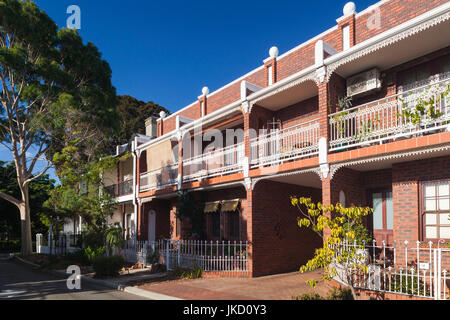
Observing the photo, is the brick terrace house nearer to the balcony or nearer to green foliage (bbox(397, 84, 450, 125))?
green foliage (bbox(397, 84, 450, 125))

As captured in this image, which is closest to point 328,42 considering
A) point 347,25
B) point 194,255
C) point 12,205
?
point 347,25

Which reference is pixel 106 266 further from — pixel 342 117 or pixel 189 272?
pixel 342 117

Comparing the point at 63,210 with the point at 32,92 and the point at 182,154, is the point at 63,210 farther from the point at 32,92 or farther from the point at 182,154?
the point at 182,154

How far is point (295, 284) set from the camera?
1045cm

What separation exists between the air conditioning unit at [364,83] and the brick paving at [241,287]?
539cm

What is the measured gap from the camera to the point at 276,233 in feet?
43.1

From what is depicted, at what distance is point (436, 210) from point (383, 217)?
1.79m

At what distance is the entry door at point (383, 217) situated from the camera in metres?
10.7

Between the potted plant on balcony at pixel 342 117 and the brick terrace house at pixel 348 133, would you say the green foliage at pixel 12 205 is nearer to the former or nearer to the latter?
the brick terrace house at pixel 348 133

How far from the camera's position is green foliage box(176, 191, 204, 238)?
1605 cm

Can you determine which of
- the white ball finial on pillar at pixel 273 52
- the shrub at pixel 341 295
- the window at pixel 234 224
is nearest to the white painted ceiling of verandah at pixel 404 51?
the white ball finial on pillar at pixel 273 52

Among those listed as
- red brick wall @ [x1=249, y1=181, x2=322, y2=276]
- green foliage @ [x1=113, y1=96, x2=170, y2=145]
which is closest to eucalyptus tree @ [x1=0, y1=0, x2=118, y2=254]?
red brick wall @ [x1=249, y1=181, x2=322, y2=276]

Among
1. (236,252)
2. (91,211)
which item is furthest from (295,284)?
(91,211)

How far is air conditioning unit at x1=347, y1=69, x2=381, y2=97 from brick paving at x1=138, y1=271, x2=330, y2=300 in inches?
212
